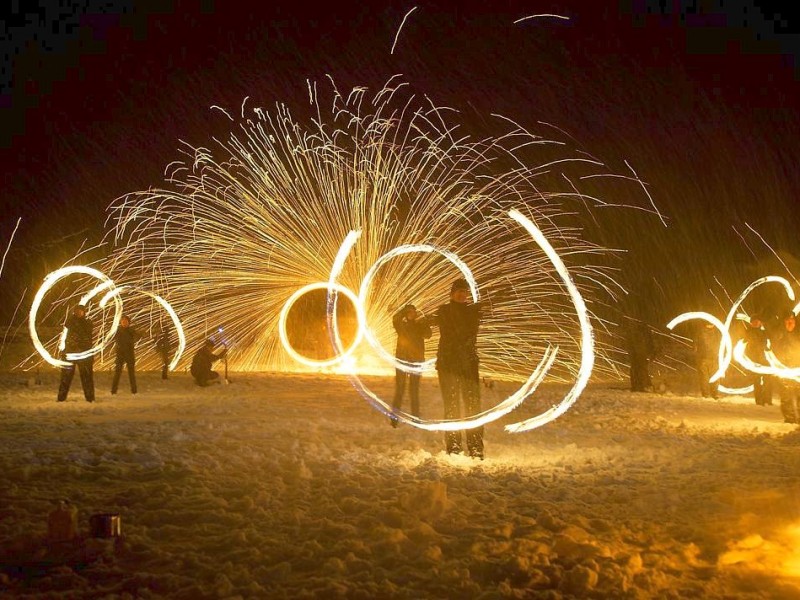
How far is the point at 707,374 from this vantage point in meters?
17.6

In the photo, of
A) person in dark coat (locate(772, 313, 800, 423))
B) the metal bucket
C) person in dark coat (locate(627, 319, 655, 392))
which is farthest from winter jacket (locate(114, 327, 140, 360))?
the metal bucket

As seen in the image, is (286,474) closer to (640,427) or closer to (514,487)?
(514,487)

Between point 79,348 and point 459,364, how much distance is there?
7.97 meters

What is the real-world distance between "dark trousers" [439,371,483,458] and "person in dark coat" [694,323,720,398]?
31.2ft

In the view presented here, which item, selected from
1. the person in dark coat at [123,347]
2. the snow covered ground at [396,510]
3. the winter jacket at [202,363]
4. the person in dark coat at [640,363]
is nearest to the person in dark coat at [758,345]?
the snow covered ground at [396,510]

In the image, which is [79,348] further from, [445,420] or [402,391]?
[445,420]

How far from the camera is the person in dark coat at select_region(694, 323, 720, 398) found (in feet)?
57.6

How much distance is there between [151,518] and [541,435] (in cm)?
617

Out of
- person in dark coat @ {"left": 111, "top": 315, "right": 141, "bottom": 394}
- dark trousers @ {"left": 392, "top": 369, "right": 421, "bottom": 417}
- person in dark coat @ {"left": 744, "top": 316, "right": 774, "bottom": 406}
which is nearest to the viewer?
dark trousers @ {"left": 392, "top": 369, "right": 421, "bottom": 417}

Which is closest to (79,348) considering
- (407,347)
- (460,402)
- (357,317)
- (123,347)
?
(123,347)

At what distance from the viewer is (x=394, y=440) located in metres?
10.5

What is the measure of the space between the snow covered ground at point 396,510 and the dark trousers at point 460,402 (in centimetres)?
27

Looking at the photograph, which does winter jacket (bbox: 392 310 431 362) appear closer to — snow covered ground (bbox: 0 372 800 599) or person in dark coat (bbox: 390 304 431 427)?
person in dark coat (bbox: 390 304 431 427)

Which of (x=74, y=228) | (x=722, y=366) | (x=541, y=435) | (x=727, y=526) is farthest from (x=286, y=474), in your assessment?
(x=74, y=228)
